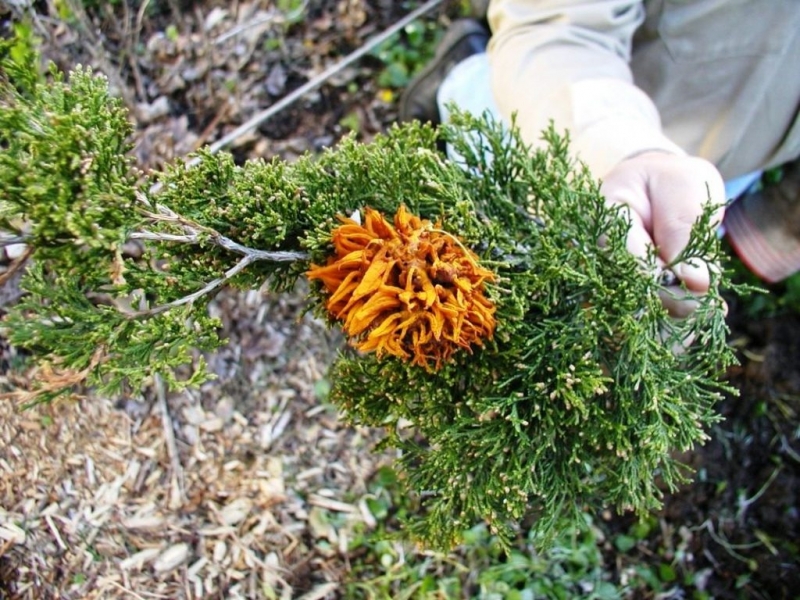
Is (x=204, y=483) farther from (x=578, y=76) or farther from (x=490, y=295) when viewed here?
(x=578, y=76)

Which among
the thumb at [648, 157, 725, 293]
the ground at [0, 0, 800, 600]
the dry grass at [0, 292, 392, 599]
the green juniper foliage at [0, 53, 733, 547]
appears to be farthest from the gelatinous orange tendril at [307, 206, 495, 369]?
the ground at [0, 0, 800, 600]

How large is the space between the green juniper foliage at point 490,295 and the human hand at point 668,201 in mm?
166

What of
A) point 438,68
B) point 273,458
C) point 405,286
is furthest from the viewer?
point 438,68

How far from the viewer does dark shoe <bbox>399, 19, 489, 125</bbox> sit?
2.69 m

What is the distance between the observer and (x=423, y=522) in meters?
1.48

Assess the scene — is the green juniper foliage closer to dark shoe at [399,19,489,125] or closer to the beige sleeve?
the beige sleeve

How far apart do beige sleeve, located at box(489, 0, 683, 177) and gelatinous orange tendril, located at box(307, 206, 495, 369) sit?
2.59 ft

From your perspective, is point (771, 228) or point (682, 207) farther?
point (771, 228)

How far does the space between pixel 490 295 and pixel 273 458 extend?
1.26m

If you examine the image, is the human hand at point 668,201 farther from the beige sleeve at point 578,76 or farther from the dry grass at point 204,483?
the dry grass at point 204,483

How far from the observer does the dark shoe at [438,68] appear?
2686 millimetres

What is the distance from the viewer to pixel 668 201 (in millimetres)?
1625

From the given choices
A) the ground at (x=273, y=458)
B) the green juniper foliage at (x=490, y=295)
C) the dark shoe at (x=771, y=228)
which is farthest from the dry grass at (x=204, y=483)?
the dark shoe at (x=771, y=228)

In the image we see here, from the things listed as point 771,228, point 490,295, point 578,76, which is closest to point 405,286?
point 490,295
